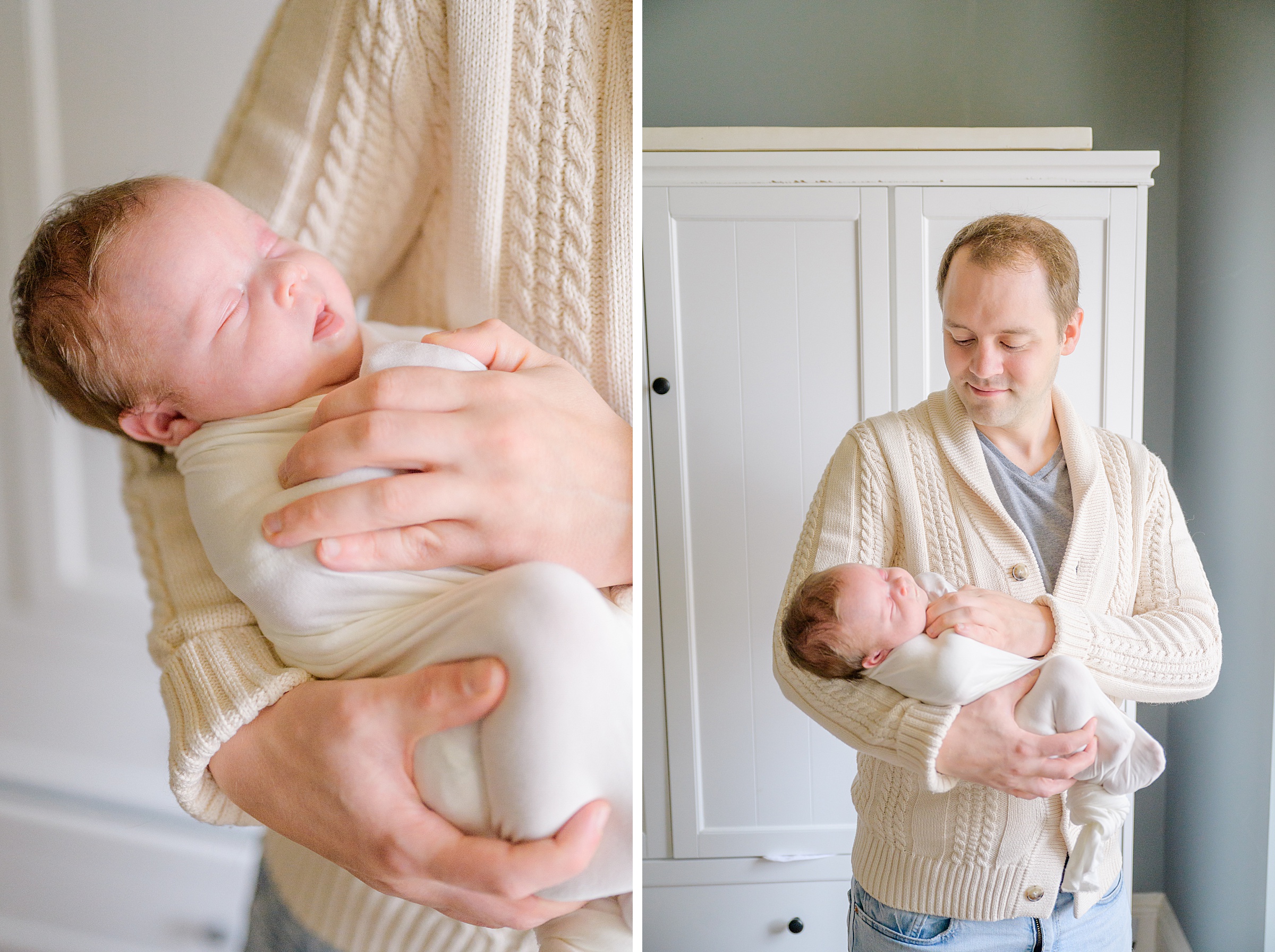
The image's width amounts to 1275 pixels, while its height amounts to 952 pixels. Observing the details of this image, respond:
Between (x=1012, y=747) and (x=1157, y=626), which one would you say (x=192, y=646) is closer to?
(x=1012, y=747)

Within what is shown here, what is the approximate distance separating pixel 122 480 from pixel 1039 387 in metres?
0.82

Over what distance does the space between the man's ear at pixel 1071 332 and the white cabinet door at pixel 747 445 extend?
347 millimetres

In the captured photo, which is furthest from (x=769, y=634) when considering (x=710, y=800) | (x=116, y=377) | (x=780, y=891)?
(x=116, y=377)

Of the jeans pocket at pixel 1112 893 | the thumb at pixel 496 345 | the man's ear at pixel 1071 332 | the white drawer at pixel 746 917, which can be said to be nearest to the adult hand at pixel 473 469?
the thumb at pixel 496 345

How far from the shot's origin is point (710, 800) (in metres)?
1.29

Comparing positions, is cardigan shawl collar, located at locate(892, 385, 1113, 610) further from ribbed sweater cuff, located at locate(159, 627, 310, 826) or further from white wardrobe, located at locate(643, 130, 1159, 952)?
ribbed sweater cuff, located at locate(159, 627, 310, 826)

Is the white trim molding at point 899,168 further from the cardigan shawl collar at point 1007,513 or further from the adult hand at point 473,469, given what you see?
the adult hand at point 473,469

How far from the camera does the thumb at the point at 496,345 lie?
0.28m

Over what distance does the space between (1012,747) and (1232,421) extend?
721mm

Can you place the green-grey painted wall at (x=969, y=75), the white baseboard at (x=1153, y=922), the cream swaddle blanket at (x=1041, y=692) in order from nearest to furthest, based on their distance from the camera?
1. the cream swaddle blanket at (x=1041, y=692)
2. the green-grey painted wall at (x=969, y=75)
3. the white baseboard at (x=1153, y=922)

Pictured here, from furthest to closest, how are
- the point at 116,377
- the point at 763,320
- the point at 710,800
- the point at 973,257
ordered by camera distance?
1. the point at 710,800
2. the point at 763,320
3. the point at 973,257
4. the point at 116,377

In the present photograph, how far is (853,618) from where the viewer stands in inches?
26.0

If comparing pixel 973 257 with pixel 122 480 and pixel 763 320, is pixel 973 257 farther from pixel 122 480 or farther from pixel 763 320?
pixel 122 480

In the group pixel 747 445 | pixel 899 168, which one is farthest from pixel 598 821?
pixel 899 168
